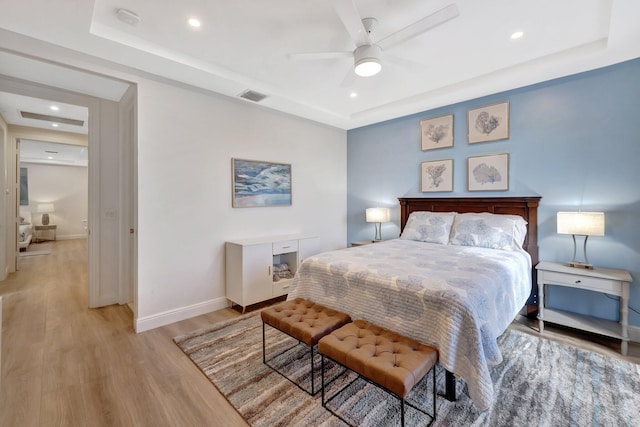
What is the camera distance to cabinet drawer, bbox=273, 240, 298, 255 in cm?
358

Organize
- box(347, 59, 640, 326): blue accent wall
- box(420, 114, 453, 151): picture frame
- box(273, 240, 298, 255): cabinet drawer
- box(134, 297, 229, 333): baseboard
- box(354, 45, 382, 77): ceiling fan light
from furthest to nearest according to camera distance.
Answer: box(420, 114, 453, 151): picture frame < box(273, 240, 298, 255): cabinet drawer < box(134, 297, 229, 333): baseboard < box(347, 59, 640, 326): blue accent wall < box(354, 45, 382, 77): ceiling fan light

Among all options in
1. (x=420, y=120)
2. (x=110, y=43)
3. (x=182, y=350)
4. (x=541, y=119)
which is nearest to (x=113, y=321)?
(x=182, y=350)

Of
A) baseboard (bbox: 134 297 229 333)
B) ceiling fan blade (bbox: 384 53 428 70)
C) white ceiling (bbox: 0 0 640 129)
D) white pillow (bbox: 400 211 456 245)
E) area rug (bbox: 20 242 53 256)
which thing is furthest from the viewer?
area rug (bbox: 20 242 53 256)

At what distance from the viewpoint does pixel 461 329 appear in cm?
163

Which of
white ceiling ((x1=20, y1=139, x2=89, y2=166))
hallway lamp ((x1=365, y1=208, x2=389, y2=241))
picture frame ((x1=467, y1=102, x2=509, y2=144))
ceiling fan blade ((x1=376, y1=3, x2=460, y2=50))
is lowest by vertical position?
hallway lamp ((x1=365, y1=208, x2=389, y2=241))

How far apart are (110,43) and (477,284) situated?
11.2 feet

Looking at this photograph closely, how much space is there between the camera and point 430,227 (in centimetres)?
356

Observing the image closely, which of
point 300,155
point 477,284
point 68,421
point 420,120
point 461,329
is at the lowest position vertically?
point 68,421

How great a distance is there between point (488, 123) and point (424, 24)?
85.7 inches

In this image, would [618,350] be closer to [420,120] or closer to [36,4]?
[420,120]

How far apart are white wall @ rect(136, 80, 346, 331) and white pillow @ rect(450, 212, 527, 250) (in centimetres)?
236

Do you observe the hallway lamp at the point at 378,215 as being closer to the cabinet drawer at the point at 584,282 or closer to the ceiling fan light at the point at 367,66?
the cabinet drawer at the point at 584,282

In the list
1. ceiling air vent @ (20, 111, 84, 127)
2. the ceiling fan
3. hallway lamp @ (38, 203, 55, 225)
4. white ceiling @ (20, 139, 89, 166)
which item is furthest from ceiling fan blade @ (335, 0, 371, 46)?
hallway lamp @ (38, 203, 55, 225)

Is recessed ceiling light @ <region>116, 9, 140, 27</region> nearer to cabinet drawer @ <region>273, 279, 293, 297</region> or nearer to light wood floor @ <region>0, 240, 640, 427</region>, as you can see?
light wood floor @ <region>0, 240, 640, 427</region>
